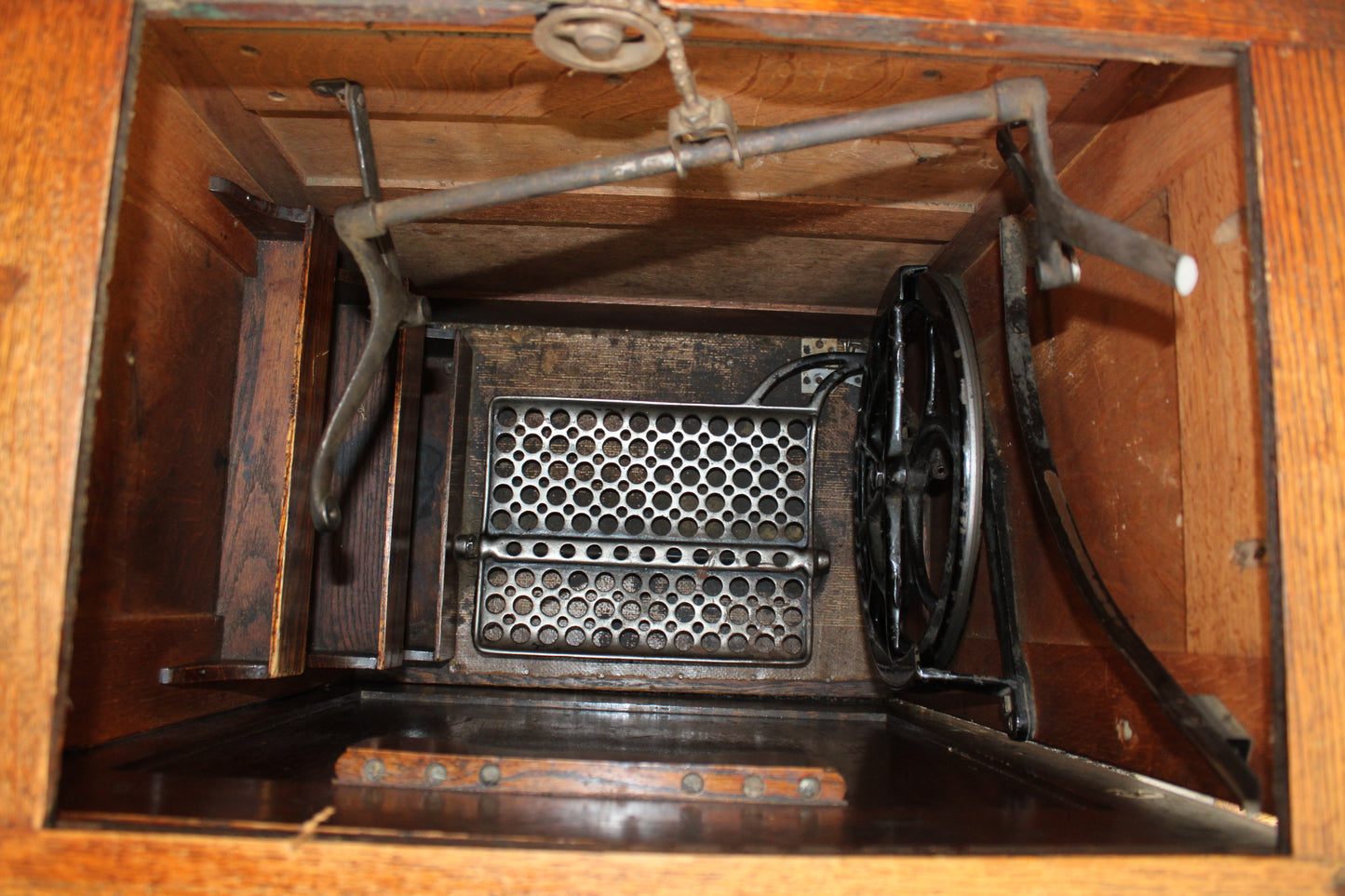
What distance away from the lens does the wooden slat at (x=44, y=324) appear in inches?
24.8

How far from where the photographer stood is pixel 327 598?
1.52 meters

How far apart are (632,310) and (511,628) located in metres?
0.67

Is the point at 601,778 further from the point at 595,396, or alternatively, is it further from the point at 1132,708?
the point at 595,396

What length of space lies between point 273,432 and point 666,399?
0.76 m

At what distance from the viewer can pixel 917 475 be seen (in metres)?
1.36

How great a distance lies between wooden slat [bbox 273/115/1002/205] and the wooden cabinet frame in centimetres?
40

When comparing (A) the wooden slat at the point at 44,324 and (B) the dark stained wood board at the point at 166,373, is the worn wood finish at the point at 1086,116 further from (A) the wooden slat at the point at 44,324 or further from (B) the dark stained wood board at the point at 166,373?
(B) the dark stained wood board at the point at 166,373

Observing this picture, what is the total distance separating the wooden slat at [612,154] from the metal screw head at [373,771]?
2.51 ft

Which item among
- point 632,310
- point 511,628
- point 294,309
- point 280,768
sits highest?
point 632,310

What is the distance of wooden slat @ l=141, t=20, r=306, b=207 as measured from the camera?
943 millimetres

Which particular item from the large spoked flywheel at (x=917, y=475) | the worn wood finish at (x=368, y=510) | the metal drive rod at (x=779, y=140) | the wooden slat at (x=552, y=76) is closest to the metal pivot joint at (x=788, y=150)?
the metal drive rod at (x=779, y=140)

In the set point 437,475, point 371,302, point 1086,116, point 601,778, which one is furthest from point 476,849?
point 437,475

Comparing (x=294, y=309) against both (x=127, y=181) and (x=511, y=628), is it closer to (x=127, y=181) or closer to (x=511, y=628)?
(x=127, y=181)

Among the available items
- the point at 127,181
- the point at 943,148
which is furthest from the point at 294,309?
the point at 943,148
